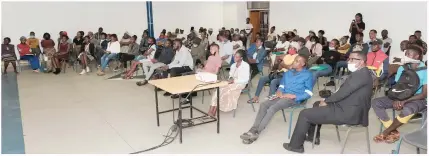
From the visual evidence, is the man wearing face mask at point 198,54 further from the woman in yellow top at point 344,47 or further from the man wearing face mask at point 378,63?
the man wearing face mask at point 378,63

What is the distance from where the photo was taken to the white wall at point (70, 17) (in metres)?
10.5

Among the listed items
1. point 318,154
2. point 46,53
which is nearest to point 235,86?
point 318,154

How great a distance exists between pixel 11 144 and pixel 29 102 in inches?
80.0

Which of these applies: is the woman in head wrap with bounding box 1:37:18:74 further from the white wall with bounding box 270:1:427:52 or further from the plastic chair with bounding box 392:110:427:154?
the plastic chair with bounding box 392:110:427:154

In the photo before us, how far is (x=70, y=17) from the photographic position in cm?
1135

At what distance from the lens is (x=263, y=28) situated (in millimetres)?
14133

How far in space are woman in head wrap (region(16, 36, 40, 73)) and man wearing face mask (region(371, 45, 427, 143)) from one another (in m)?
7.96

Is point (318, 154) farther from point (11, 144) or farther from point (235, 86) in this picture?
point (11, 144)

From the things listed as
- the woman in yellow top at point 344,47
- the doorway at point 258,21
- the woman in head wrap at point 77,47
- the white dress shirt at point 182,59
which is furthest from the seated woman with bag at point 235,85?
the doorway at point 258,21

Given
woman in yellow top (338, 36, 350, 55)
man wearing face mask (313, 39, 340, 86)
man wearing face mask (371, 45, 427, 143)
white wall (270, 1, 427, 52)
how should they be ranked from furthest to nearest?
white wall (270, 1, 427, 52) → woman in yellow top (338, 36, 350, 55) → man wearing face mask (313, 39, 340, 86) → man wearing face mask (371, 45, 427, 143)

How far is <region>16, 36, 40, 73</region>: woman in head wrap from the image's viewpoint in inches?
356

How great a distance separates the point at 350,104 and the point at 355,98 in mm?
71

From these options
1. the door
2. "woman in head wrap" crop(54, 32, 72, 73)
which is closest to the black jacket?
"woman in head wrap" crop(54, 32, 72, 73)

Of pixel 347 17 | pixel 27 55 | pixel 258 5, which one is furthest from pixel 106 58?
pixel 258 5
